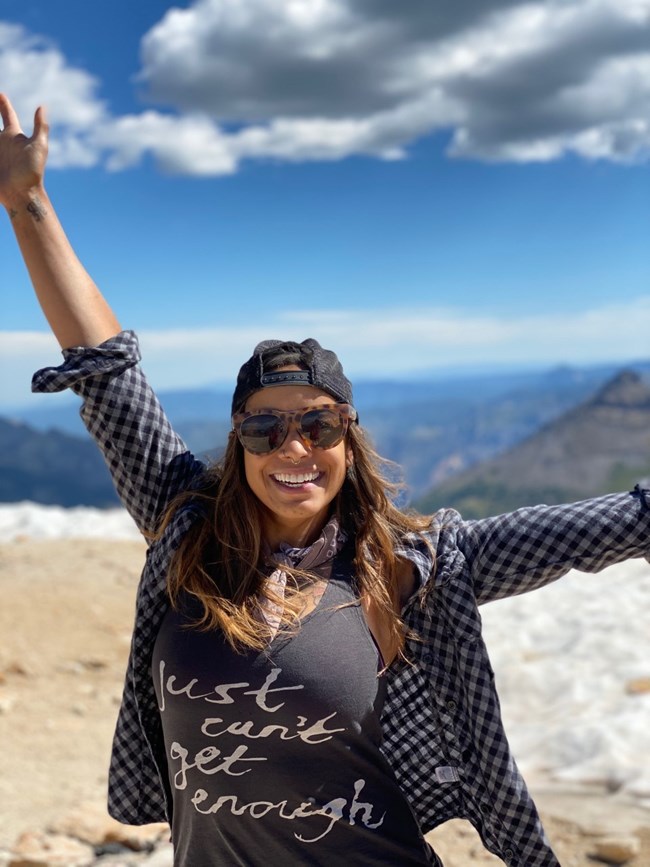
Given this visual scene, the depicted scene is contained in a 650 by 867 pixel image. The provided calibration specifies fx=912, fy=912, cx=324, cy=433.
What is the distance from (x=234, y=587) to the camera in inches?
102

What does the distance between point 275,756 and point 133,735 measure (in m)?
0.59

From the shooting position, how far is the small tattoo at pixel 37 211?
313 cm

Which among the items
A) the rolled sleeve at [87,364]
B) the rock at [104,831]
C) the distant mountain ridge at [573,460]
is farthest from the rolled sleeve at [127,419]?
the distant mountain ridge at [573,460]

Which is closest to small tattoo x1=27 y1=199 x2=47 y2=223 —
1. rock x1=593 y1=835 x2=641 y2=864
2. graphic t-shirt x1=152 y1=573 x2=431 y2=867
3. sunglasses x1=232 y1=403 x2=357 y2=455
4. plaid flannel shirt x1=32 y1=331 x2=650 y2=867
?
plaid flannel shirt x1=32 y1=331 x2=650 y2=867

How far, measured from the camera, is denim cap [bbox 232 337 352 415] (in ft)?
8.82

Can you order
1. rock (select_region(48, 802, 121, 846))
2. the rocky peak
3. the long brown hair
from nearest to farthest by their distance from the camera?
the long brown hair, rock (select_region(48, 802, 121, 846)), the rocky peak

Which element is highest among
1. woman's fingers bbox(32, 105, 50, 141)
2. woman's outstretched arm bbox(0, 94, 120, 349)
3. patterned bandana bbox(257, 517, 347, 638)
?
woman's fingers bbox(32, 105, 50, 141)

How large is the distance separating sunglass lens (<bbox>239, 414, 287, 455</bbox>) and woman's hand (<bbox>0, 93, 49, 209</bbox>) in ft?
4.10

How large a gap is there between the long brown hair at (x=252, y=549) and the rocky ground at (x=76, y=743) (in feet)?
9.70

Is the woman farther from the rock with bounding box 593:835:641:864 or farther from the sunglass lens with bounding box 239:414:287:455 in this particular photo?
the rock with bounding box 593:835:641:864

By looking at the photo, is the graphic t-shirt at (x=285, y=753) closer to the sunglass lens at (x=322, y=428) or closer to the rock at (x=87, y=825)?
the sunglass lens at (x=322, y=428)

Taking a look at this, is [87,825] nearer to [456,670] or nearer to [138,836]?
[138,836]

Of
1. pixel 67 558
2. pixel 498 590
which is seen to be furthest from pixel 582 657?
pixel 67 558

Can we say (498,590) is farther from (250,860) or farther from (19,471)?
(19,471)
